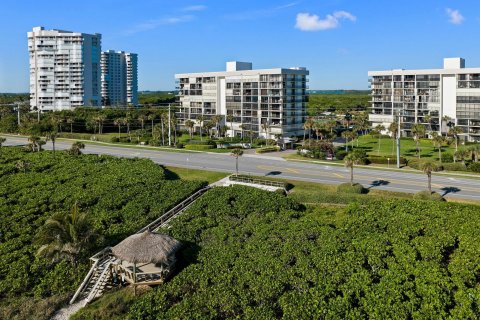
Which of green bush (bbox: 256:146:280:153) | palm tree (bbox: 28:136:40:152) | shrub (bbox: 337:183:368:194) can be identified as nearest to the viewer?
shrub (bbox: 337:183:368:194)

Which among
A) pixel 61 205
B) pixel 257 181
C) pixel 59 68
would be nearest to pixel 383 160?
pixel 257 181

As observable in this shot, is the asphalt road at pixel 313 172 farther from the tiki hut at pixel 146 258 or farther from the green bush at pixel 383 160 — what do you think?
the tiki hut at pixel 146 258

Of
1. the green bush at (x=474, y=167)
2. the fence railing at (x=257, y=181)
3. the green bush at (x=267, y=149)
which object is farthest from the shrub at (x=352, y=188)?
the green bush at (x=267, y=149)

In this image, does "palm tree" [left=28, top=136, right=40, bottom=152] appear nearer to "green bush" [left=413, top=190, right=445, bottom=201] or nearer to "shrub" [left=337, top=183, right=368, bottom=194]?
"shrub" [left=337, top=183, right=368, bottom=194]

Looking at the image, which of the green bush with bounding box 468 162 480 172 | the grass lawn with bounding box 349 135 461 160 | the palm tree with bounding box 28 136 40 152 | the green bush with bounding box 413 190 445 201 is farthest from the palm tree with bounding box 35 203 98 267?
the grass lawn with bounding box 349 135 461 160

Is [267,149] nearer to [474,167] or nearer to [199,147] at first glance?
[199,147]

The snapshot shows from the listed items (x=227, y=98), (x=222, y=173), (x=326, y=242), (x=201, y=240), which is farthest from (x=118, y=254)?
(x=227, y=98)
